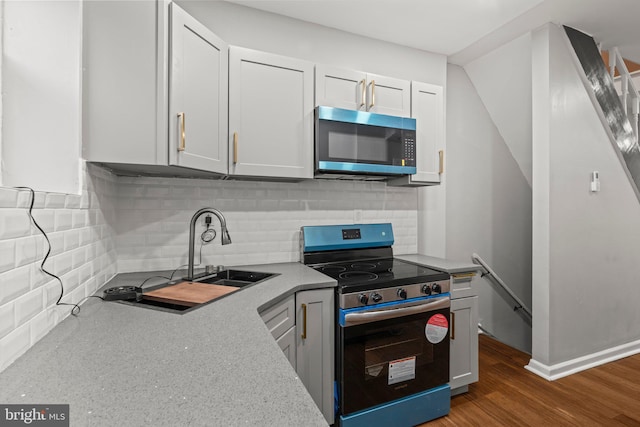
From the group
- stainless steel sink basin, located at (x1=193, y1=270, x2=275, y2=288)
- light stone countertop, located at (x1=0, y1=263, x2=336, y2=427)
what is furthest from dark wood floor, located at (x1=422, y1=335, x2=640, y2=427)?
light stone countertop, located at (x1=0, y1=263, x2=336, y2=427)

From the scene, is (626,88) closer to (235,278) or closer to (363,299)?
(363,299)

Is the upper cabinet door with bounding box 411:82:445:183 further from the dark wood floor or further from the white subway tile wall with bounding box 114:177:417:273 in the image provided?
the dark wood floor

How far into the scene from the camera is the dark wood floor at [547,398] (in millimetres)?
1896

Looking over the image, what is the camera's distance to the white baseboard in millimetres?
2379

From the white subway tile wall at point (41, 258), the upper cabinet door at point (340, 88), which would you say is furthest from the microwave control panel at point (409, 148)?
the white subway tile wall at point (41, 258)

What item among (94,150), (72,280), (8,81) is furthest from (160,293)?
A: (8,81)

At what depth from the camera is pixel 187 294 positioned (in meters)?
1.43

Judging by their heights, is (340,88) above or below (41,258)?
above

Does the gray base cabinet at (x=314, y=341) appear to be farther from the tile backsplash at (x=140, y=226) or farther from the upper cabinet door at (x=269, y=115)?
the upper cabinet door at (x=269, y=115)

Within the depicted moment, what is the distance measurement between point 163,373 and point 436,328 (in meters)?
1.64

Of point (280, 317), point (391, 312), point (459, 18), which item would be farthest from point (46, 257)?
point (459, 18)

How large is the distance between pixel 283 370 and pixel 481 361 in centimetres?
259

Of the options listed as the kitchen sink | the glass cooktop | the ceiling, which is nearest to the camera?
the kitchen sink

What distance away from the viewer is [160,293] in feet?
4.72
